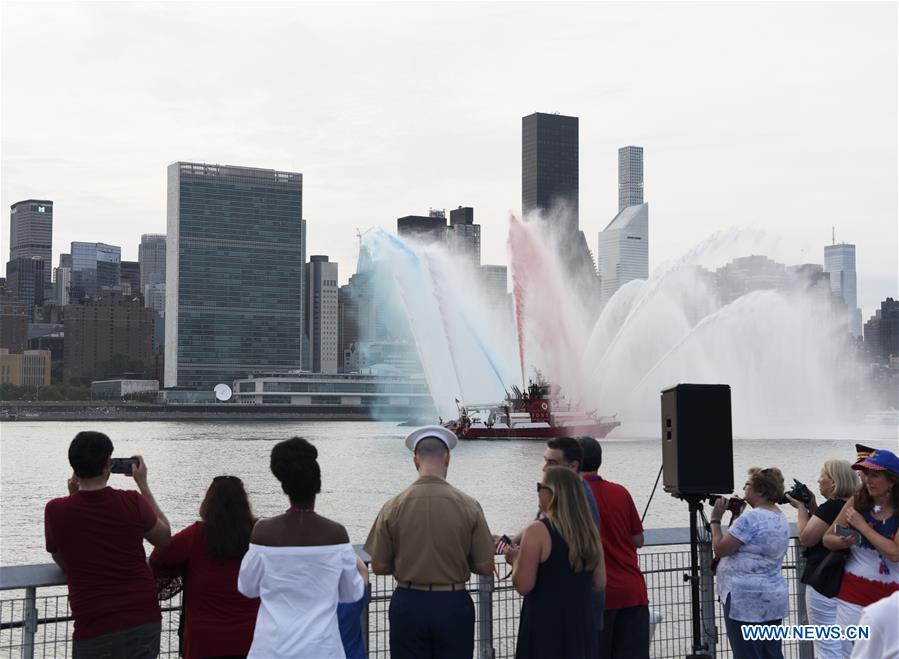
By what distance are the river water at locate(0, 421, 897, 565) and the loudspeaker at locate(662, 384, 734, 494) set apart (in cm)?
2000

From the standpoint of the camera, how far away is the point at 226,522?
571 cm

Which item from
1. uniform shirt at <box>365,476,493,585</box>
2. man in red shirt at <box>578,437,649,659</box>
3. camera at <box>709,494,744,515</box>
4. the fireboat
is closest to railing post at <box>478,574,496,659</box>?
man in red shirt at <box>578,437,649,659</box>

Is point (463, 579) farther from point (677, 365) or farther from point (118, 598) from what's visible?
point (677, 365)

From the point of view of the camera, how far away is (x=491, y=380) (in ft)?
311

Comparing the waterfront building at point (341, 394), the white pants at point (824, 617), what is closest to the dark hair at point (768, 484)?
the white pants at point (824, 617)

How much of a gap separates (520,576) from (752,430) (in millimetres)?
94798

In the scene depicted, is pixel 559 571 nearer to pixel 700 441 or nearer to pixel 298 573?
pixel 298 573

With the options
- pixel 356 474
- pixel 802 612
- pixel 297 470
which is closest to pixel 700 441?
pixel 802 612

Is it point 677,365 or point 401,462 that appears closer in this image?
point 401,462

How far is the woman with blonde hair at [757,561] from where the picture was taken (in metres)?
7.20

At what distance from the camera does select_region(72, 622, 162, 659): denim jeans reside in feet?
18.5

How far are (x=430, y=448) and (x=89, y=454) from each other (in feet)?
6.01

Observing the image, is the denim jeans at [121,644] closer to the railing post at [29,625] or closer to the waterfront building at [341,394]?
the railing post at [29,625]

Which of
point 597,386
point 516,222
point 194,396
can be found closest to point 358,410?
point 194,396
